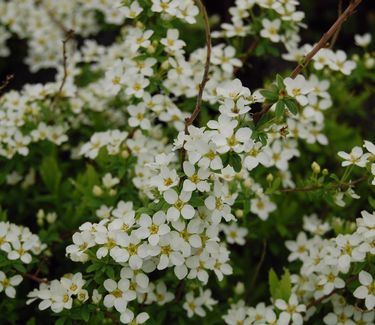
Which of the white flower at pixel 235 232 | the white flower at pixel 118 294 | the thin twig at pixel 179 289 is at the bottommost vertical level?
the white flower at pixel 235 232

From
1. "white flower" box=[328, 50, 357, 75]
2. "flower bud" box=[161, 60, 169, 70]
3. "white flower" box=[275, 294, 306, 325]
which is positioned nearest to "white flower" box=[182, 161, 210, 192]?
"white flower" box=[275, 294, 306, 325]

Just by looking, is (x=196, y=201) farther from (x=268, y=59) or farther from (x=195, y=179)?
(x=268, y=59)

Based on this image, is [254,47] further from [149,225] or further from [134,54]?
[149,225]

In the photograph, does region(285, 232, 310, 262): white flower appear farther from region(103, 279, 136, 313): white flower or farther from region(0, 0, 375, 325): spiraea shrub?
region(103, 279, 136, 313): white flower

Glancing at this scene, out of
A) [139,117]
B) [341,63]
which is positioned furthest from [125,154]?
[341,63]

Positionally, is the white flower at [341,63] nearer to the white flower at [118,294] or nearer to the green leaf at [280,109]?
the green leaf at [280,109]

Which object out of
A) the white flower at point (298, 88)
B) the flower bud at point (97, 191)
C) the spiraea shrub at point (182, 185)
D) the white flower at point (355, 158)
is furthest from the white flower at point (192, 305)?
the white flower at point (298, 88)

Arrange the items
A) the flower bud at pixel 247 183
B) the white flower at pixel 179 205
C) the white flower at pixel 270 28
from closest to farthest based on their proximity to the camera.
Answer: the white flower at pixel 179 205, the flower bud at pixel 247 183, the white flower at pixel 270 28

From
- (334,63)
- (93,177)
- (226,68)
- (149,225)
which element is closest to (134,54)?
(226,68)
